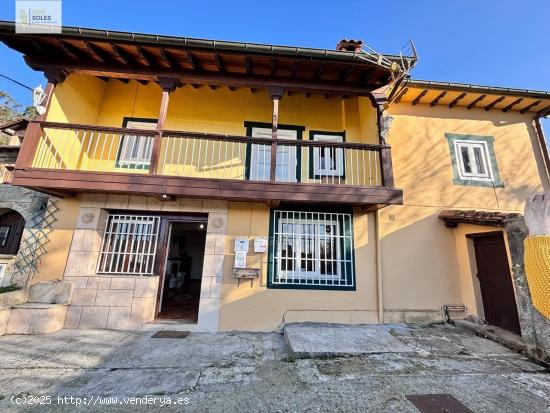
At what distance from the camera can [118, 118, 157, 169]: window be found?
617cm

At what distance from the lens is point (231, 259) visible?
5.47 m

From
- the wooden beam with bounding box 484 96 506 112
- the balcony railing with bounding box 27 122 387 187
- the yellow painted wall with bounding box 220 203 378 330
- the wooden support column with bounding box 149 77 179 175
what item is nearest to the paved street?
the yellow painted wall with bounding box 220 203 378 330

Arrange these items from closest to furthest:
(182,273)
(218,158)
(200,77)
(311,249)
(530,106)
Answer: (200,77), (311,249), (218,158), (530,106), (182,273)

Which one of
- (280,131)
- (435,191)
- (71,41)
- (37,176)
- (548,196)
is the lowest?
(548,196)

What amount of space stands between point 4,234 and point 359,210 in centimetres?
1036

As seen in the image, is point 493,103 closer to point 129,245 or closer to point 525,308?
point 525,308

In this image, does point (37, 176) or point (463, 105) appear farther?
point (463, 105)

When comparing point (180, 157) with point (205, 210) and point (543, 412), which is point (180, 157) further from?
point (543, 412)

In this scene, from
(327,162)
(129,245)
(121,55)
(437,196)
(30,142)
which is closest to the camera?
(30,142)

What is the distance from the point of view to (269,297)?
5.32 metres

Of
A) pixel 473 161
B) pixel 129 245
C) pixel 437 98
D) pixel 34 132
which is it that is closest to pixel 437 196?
pixel 473 161

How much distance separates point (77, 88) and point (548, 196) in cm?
827

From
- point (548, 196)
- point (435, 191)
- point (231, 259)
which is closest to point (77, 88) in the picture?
point (231, 259)

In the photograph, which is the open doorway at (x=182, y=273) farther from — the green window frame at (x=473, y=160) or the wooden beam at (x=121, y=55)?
the green window frame at (x=473, y=160)
